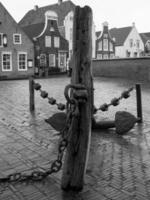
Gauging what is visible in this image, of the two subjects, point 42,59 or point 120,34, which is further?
point 120,34

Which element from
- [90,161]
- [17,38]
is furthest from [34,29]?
[90,161]

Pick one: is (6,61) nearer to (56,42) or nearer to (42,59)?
(42,59)

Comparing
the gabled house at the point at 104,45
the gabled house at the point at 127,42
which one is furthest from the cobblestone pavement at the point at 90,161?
the gabled house at the point at 127,42

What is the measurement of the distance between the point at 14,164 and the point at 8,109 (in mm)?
4632

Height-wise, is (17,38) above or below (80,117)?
above

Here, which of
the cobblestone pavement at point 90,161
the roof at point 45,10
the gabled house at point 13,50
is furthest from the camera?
the roof at point 45,10

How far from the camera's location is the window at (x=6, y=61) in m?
28.1

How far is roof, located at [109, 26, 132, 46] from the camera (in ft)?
164

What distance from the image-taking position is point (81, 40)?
10.4ft

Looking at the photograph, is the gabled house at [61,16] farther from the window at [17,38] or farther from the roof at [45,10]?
the window at [17,38]

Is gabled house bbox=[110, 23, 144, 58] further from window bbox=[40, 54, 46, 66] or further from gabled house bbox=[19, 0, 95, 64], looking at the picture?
window bbox=[40, 54, 46, 66]

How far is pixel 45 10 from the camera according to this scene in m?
39.5

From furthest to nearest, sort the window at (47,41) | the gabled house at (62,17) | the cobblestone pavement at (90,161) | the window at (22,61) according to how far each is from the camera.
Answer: the gabled house at (62,17) < the window at (47,41) < the window at (22,61) < the cobblestone pavement at (90,161)

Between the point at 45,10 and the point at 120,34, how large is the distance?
17.7 meters
